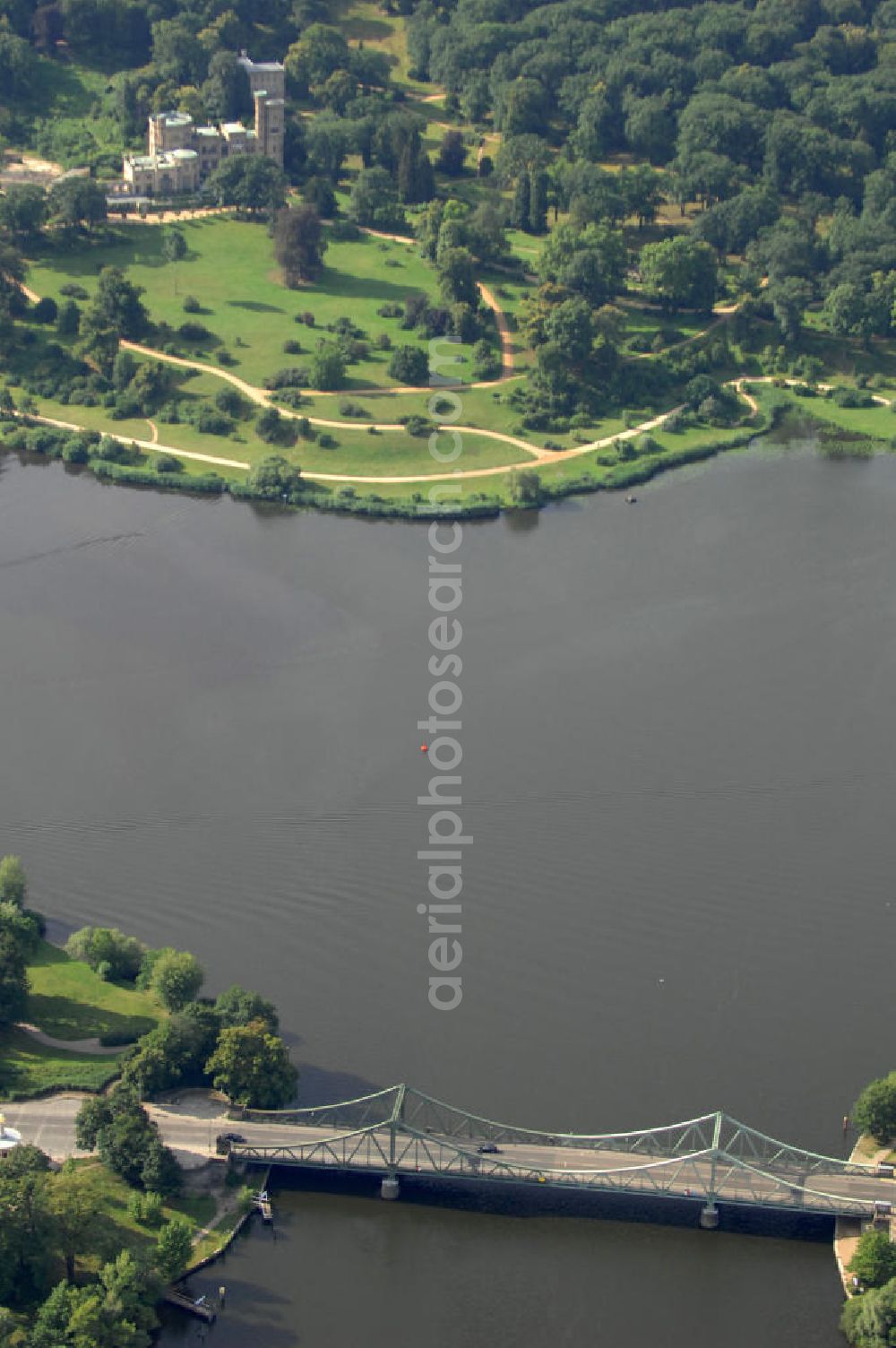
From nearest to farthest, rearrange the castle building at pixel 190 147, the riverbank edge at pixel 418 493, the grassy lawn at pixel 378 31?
the riverbank edge at pixel 418 493, the castle building at pixel 190 147, the grassy lawn at pixel 378 31

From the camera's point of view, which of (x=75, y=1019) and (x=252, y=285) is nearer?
(x=75, y=1019)

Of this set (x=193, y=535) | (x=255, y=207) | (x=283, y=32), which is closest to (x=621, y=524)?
(x=193, y=535)

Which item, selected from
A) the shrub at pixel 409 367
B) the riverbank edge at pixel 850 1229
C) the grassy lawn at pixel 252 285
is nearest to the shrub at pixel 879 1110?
the riverbank edge at pixel 850 1229

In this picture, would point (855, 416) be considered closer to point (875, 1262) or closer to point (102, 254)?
point (102, 254)

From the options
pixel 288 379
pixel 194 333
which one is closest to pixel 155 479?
pixel 288 379

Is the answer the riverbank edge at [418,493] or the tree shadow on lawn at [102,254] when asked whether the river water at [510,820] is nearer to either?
the riverbank edge at [418,493]

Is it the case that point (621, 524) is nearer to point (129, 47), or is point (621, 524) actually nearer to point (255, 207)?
point (255, 207)
